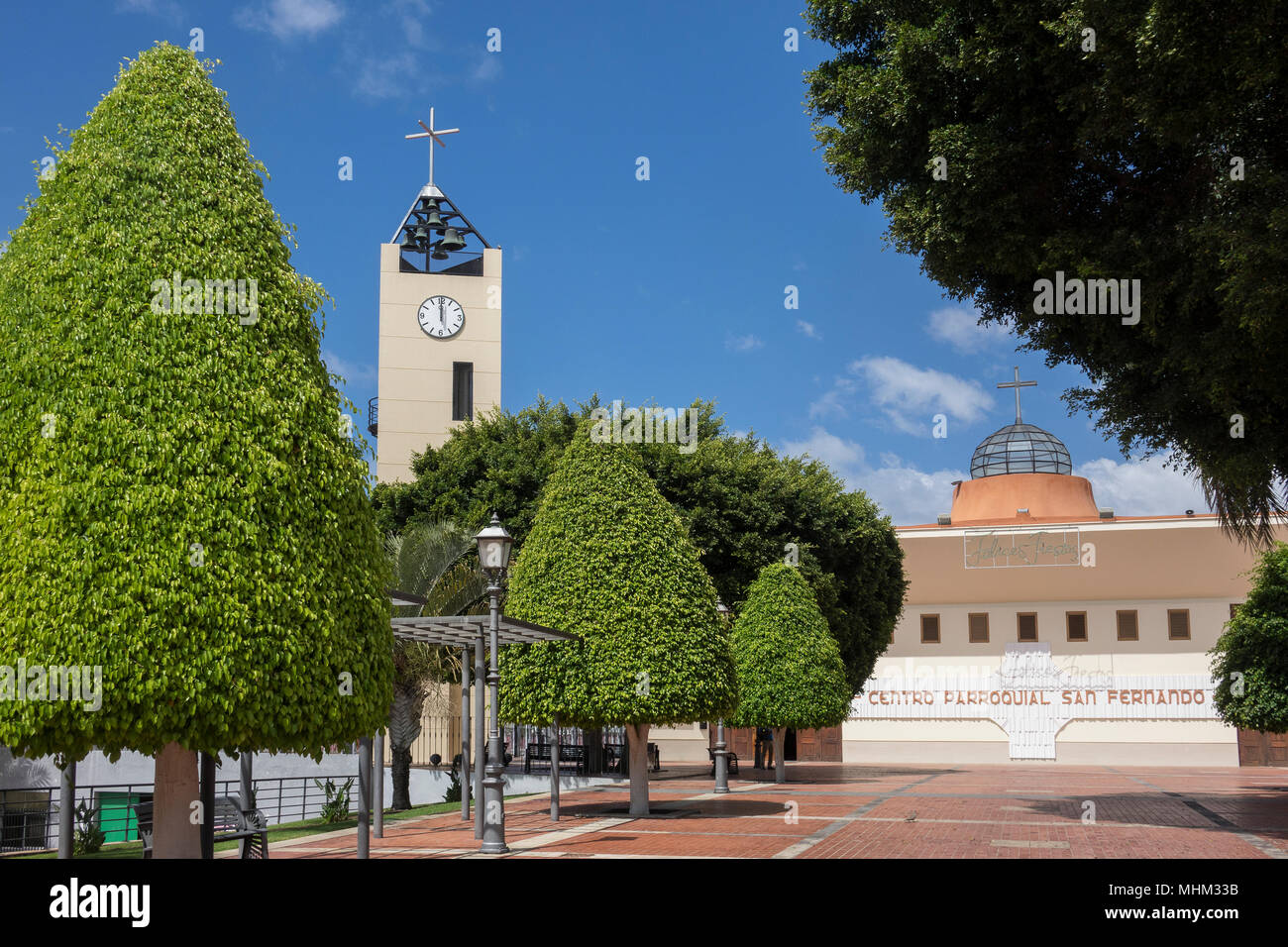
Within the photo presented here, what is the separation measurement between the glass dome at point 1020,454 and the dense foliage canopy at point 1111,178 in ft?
107

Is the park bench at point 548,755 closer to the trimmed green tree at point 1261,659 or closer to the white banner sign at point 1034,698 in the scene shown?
the trimmed green tree at point 1261,659

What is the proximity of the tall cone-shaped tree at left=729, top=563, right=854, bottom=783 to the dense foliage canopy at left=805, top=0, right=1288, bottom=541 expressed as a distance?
1133 centimetres

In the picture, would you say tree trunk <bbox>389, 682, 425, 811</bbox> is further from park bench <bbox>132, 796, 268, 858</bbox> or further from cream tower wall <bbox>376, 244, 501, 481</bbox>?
cream tower wall <bbox>376, 244, 501, 481</bbox>

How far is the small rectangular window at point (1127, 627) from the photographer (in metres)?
43.8

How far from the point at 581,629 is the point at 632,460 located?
2936 mm

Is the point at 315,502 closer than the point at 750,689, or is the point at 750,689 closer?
the point at 315,502

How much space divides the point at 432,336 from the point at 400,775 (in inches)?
875

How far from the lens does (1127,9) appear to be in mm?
10438

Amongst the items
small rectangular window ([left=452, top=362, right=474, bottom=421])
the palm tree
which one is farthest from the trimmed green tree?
small rectangular window ([left=452, top=362, right=474, bottom=421])

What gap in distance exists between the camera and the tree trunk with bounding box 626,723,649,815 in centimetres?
1840

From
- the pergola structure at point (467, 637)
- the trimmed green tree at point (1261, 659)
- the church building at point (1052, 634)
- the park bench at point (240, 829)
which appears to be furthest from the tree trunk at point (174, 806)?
the church building at point (1052, 634)
